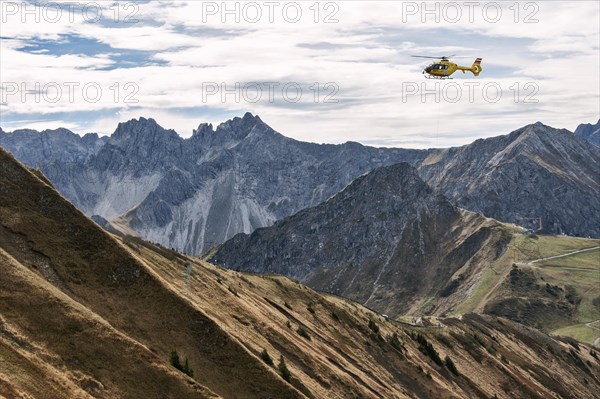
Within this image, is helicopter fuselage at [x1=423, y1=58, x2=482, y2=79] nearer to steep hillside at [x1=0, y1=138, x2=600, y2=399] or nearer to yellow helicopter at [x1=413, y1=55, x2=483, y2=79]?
yellow helicopter at [x1=413, y1=55, x2=483, y2=79]

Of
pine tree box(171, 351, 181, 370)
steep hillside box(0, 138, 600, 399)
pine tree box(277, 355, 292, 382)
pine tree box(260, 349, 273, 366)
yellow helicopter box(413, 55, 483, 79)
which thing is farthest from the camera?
yellow helicopter box(413, 55, 483, 79)

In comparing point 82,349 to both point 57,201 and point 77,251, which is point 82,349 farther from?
point 57,201

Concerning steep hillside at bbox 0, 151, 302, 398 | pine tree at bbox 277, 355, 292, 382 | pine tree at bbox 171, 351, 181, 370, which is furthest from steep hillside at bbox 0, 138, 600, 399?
pine tree at bbox 171, 351, 181, 370

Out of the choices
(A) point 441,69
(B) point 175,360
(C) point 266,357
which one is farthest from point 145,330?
(A) point 441,69

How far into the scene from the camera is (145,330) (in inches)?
2335

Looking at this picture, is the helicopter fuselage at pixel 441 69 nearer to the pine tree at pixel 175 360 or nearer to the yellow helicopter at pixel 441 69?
the yellow helicopter at pixel 441 69

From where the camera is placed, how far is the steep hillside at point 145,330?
50438 millimetres

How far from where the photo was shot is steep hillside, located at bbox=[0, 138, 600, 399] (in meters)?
50.4

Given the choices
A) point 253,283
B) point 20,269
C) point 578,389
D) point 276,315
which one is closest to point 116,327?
point 20,269

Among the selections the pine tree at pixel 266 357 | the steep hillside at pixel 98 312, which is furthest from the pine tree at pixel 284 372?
the steep hillside at pixel 98 312

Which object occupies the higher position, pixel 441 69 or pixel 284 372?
pixel 441 69

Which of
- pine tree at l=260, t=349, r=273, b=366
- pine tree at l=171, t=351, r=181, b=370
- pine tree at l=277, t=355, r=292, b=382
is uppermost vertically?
pine tree at l=171, t=351, r=181, b=370

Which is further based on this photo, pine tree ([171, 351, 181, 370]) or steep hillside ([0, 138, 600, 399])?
pine tree ([171, 351, 181, 370])

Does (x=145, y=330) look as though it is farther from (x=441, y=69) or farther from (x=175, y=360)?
(x=441, y=69)
